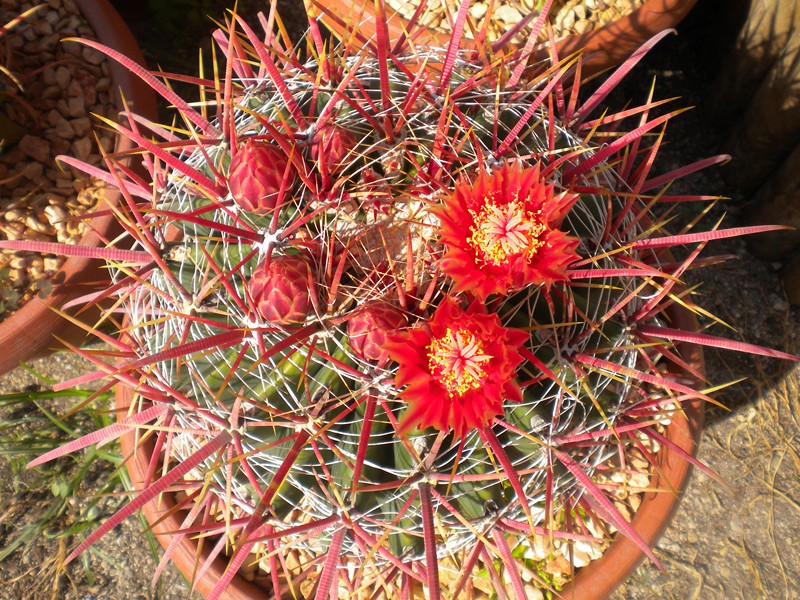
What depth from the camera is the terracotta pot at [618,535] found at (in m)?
1.06

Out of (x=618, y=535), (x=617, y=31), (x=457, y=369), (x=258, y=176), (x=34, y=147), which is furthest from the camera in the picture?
(x=34, y=147)

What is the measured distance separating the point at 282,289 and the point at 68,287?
34.0 inches

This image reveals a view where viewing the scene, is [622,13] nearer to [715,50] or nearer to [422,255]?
[715,50]

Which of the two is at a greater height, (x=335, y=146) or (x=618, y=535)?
(x=335, y=146)

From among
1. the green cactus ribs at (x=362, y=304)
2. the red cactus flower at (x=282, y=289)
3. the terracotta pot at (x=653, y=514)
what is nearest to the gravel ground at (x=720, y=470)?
the terracotta pot at (x=653, y=514)

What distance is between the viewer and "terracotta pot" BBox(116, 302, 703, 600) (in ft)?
3.49

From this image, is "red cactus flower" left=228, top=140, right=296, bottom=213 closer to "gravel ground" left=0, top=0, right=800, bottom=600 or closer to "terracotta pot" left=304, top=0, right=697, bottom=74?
"terracotta pot" left=304, top=0, right=697, bottom=74

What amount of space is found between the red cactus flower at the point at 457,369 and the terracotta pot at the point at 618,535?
0.56m

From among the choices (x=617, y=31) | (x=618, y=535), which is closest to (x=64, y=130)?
(x=617, y=31)

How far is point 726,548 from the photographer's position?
157cm

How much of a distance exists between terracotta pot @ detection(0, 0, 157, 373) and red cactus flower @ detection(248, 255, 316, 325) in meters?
0.70

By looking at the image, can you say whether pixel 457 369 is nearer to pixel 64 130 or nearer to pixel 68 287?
pixel 68 287

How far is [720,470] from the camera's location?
1631 millimetres

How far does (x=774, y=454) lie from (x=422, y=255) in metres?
1.37
